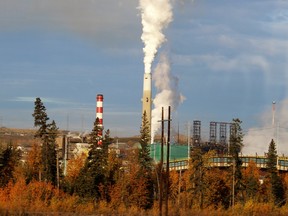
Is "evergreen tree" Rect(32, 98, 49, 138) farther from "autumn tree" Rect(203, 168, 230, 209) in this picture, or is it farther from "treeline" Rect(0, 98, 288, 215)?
"autumn tree" Rect(203, 168, 230, 209)

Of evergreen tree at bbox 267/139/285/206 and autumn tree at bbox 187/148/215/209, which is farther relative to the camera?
evergreen tree at bbox 267/139/285/206

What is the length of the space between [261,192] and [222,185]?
5867 mm

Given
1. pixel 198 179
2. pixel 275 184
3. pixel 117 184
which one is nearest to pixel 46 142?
pixel 117 184

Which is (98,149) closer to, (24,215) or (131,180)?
(131,180)

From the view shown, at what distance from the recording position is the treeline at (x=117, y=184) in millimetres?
56031

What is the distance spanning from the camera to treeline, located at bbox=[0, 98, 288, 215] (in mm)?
56031

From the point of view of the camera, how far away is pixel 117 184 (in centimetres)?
6131

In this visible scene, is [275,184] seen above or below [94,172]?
below

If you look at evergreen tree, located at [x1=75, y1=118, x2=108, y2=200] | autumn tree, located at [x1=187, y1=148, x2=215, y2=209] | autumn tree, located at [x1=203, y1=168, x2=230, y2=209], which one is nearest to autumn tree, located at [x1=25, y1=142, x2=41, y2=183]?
evergreen tree, located at [x1=75, y1=118, x2=108, y2=200]

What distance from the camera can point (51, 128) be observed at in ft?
207

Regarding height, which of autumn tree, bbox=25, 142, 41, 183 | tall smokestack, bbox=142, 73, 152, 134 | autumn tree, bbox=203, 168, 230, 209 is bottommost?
autumn tree, bbox=203, 168, 230, 209

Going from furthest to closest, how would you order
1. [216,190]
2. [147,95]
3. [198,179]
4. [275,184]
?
[147,95] < [275,184] < [216,190] < [198,179]

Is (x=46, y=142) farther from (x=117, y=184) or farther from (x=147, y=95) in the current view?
(x=147, y=95)

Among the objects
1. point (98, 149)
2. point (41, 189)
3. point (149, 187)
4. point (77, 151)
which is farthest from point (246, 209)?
point (77, 151)
